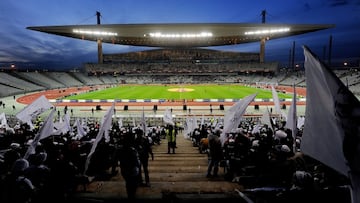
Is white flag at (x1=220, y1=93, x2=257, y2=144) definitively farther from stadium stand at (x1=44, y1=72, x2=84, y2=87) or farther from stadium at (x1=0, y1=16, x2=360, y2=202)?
stadium stand at (x1=44, y1=72, x2=84, y2=87)

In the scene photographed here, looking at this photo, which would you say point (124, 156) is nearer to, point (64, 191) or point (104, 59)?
point (64, 191)

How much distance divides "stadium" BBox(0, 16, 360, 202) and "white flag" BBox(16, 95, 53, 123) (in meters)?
1.99

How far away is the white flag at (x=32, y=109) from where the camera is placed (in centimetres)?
945

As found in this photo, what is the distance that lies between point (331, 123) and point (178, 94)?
153ft

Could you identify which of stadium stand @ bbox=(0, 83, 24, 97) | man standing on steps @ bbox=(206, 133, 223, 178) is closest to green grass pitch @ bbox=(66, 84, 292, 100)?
stadium stand @ bbox=(0, 83, 24, 97)

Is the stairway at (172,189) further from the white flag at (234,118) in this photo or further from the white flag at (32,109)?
the white flag at (32,109)

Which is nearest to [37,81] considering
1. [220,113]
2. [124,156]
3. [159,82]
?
[159,82]

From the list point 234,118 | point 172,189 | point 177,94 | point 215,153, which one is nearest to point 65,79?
point 177,94

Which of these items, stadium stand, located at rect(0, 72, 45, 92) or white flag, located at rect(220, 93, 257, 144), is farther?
stadium stand, located at rect(0, 72, 45, 92)

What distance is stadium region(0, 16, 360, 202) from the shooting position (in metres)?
4.91

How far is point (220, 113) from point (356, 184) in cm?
2699

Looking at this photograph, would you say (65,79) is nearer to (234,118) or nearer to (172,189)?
(234,118)

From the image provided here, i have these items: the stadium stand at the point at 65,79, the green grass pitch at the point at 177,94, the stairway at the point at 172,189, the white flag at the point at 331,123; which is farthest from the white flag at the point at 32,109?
the stadium stand at the point at 65,79

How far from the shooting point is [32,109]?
9.61 m
